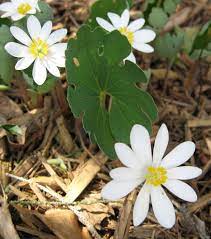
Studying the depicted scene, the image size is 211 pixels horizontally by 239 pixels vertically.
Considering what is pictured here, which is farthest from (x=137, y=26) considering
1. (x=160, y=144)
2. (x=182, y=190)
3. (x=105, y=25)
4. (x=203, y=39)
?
(x=182, y=190)

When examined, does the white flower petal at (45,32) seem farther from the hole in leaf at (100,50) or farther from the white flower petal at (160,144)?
the white flower petal at (160,144)

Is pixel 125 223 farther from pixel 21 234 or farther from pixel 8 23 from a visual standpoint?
pixel 8 23

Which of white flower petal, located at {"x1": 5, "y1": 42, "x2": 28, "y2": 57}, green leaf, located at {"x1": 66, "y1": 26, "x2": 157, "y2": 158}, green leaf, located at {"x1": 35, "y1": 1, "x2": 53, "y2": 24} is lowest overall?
green leaf, located at {"x1": 66, "y1": 26, "x2": 157, "y2": 158}

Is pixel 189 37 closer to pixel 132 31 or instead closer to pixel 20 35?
pixel 132 31

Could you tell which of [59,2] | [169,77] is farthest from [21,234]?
[59,2]

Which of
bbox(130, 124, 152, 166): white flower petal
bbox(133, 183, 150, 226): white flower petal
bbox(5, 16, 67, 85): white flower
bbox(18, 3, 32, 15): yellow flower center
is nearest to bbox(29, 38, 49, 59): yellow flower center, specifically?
bbox(5, 16, 67, 85): white flower

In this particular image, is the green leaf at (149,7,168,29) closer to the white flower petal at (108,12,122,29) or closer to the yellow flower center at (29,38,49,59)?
the white flower petal at (108,12,122,29)
